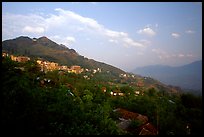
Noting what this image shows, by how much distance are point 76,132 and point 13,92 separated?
1299mm

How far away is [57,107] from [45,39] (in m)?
123

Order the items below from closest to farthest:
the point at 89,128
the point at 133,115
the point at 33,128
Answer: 1. the point at 33,128
2. the point at 89,128
3. the point at 133,115

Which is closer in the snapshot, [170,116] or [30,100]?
[30,100]

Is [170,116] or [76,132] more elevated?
[76,132]

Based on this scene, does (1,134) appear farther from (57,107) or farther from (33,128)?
(57,107)

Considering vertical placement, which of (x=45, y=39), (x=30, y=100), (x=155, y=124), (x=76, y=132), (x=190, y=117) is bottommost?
(x=155, y=124)

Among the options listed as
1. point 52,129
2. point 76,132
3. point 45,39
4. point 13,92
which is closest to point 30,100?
point 13,92

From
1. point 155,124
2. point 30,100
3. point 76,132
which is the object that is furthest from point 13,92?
point 155,124

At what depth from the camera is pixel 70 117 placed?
5.01 meters

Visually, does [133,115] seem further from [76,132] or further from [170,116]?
[76,132]

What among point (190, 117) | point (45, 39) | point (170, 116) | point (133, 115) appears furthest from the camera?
point (45, 39)

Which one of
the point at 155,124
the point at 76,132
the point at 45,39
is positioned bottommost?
the point at 155,124

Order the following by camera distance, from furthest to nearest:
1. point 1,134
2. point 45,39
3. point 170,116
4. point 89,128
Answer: point 45,39 < point 170,116 < point 89,128 < point 1,134

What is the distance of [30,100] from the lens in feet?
13.5
